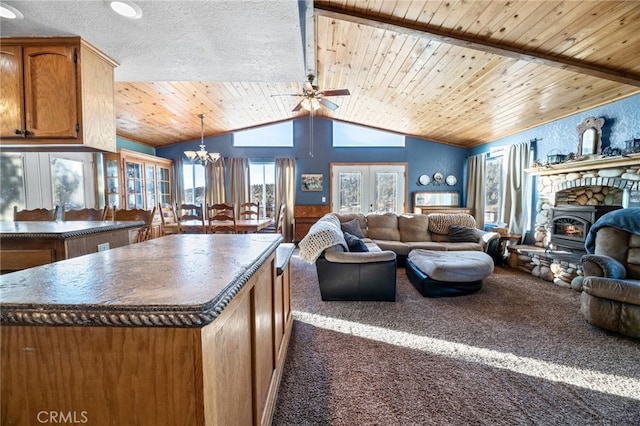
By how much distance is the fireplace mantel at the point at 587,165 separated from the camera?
3.16 m

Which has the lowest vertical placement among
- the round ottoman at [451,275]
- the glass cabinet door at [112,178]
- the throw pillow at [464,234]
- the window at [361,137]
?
the round ottoman at [451,275]

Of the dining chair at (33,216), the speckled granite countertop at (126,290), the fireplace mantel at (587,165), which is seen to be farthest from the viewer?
the fireplace mantel at (587,165)

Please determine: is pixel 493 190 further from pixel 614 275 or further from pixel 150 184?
pixel 150 184

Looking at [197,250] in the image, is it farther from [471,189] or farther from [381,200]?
[471,189]

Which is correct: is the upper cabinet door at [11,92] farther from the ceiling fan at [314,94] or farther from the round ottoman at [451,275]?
the round ottoman at [451,275]

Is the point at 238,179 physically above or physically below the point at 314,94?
below

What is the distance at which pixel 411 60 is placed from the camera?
11.7 ft

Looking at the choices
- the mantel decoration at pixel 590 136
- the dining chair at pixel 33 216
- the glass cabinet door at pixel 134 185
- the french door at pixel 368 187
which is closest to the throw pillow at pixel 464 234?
the mantel decoration at pixel 590 136

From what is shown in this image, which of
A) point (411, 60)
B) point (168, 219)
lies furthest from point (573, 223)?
point (168, 219)

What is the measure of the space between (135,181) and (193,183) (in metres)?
1.66

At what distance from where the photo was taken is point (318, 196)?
714 cm

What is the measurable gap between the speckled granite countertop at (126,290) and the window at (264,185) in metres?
6.11

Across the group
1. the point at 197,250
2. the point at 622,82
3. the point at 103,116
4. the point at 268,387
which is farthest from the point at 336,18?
the point at 268,387

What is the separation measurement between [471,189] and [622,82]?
146 inches
